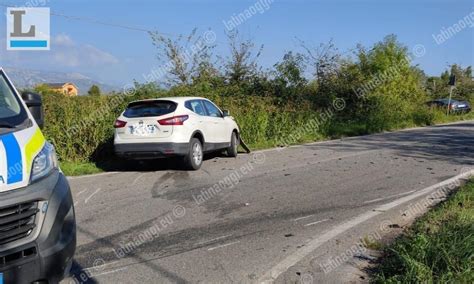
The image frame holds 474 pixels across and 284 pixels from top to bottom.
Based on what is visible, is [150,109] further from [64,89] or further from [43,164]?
[43,164]

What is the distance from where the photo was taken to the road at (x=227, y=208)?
481cm

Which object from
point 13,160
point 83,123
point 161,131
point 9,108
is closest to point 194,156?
point 161,131

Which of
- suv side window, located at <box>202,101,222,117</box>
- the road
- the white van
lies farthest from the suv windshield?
suv side window, located at <box>202,101,222,117</box>

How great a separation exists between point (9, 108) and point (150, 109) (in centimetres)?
626

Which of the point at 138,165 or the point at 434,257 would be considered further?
the point at 138,165

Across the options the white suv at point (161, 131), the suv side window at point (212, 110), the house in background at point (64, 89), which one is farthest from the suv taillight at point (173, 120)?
the house in background at point (64, 89)

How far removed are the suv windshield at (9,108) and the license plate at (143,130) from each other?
557 centimetres

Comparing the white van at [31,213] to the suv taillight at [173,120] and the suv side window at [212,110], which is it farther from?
the suv side window at [212,110]

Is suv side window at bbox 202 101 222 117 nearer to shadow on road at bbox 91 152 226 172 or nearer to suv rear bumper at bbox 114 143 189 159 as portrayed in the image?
shadow on road at bbox 91 152 226 172

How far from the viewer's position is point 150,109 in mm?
10352

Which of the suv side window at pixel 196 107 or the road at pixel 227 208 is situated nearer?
the road at pixel 227 208

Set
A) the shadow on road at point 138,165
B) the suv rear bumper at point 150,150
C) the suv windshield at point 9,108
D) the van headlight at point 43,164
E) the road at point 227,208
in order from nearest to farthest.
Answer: the van headlight at point 43,164 → the suv windshield at point 9,108 → the road at point 227,208 → the suv rear bumper at point 150,150 → the shadow on road at point 138,165

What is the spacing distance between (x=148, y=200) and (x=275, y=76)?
1394 centimetres

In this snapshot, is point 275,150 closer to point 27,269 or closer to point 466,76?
point 27,269
